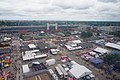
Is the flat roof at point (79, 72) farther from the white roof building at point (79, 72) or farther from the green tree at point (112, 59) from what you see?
the green tree at point (112, 59)

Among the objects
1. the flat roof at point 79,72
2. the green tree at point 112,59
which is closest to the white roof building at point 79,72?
the flat roof at point 79,72

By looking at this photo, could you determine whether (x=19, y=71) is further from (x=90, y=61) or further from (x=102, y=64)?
(x=102, y=64)

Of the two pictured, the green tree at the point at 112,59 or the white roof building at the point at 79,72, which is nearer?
the white roof building at the point at 79,72

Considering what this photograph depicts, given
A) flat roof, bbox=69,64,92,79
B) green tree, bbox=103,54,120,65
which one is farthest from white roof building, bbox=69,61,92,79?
green tree, bbox=103,54,120,65

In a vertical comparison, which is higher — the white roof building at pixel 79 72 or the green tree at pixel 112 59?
the green tree at pixel 112 59

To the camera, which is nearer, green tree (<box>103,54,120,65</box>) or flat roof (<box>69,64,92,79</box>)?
flat roof (<box>69,64,92,79</box>)

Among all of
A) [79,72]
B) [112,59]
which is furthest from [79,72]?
[112,59]

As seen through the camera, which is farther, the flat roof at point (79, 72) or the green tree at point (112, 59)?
the green tree at point (112, 59)

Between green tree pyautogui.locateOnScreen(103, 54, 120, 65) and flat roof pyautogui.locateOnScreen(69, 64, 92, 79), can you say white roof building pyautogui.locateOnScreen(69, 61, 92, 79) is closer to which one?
flat roof pyautogui.locateOnScreen(69, 64, 92, 79)

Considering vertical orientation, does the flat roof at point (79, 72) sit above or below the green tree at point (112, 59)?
below

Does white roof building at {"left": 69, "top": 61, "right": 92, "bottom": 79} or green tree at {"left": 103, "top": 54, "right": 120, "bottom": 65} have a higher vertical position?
green tree at {"left": 103, "top": 54, "right": 120, "bottom": 65}

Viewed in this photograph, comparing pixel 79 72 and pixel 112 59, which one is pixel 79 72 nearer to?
pixel 79 72

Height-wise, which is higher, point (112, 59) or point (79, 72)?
point (112, 59)
